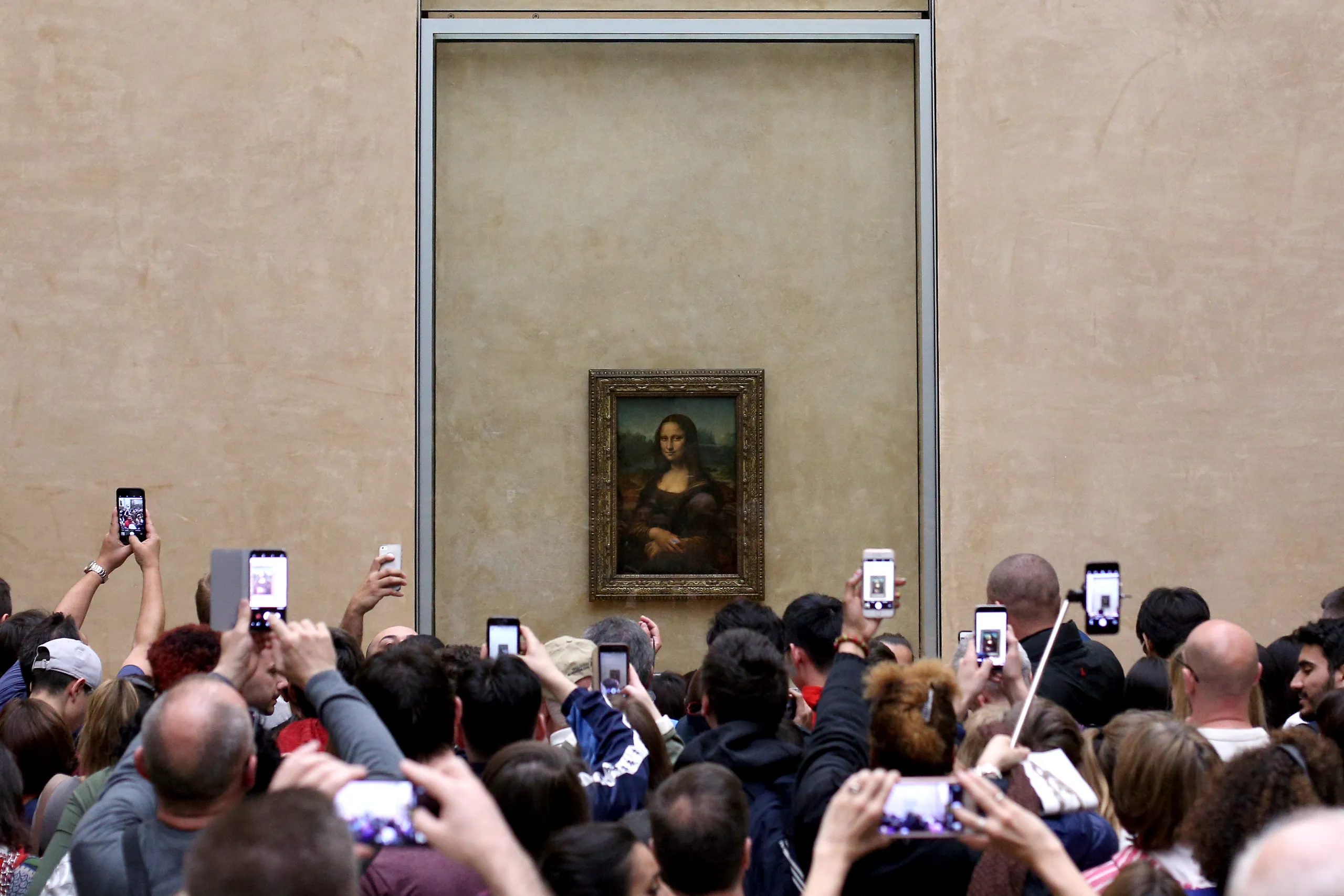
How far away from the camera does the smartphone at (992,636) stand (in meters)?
4.91

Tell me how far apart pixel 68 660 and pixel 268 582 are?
1632mm

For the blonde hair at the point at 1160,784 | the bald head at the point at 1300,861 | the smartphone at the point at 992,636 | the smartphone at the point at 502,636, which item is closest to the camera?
the bald head at the point at 1300,861

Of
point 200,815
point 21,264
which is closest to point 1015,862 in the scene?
point 200,815

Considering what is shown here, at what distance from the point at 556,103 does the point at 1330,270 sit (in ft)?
22.0

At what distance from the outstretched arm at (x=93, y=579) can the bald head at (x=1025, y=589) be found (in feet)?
13.2

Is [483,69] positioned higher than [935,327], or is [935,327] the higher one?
[483,69]

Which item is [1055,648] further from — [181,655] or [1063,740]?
[181,655]

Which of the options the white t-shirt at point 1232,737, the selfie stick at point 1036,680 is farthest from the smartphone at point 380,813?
the white t-shirt at point 1232,737

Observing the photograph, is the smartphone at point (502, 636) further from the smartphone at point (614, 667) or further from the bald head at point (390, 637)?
the bald head at point (390, 637)

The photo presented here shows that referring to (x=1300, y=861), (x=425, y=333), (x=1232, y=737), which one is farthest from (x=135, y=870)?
(x=425, y=333)

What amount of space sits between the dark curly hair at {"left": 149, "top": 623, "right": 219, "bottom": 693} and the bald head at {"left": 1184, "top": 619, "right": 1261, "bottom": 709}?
3.22m

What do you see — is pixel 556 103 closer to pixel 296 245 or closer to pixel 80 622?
pixel 296 245

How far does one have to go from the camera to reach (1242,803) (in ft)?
9.98

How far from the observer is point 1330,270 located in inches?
479
